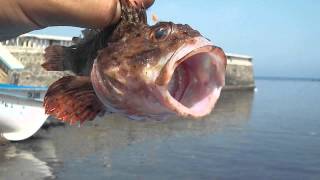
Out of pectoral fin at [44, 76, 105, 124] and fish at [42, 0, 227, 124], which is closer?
fish at [42, 0, 227, 124]

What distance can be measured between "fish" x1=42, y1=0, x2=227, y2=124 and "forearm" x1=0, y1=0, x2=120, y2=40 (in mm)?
158

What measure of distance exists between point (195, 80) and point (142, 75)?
240 mm

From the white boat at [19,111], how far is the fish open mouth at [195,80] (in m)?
15.8

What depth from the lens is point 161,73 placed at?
2256 mm

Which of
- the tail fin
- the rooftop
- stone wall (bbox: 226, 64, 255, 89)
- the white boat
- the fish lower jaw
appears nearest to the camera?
the fish lower jaw

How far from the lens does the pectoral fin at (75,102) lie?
259 cm

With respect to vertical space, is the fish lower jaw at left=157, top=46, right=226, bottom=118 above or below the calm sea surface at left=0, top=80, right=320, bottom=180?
above

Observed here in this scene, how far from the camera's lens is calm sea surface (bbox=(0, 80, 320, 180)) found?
595 inches

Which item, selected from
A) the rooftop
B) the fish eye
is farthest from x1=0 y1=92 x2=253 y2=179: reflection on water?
the fish eye

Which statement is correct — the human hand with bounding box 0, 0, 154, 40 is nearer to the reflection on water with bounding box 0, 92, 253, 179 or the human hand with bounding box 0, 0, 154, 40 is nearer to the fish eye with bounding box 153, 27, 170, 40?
the fish eye with bounding box 153, 27, 170, 40

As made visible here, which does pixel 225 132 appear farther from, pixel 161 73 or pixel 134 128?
pixel 161 73

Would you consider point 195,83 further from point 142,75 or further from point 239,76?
point 239,76

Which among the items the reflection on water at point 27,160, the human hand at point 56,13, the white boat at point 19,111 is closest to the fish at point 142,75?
the human hand at point 56,13

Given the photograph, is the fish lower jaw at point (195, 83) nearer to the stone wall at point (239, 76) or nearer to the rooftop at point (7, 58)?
the rooftop at point (7, 58)
